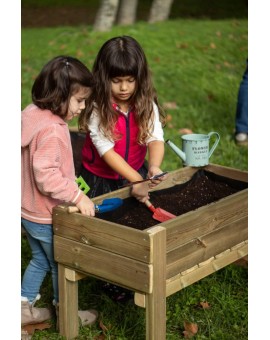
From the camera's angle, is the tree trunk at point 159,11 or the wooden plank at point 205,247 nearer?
the wooden plank at point 205,247

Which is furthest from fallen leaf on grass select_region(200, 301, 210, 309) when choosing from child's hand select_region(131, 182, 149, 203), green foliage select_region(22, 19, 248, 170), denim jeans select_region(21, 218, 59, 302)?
green foliage select_region(22, 19, 248, 170)

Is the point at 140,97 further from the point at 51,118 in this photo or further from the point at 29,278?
the point at 29,278

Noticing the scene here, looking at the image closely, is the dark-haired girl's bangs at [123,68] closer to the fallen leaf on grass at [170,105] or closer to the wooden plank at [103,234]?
the wooden plank at [103,234]

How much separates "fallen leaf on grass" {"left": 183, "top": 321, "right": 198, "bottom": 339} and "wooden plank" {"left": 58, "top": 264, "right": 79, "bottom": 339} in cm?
50

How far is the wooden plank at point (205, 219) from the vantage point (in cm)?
265

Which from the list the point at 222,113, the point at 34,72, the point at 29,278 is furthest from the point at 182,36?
the point at 29,278

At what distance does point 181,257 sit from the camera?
8.95 feet

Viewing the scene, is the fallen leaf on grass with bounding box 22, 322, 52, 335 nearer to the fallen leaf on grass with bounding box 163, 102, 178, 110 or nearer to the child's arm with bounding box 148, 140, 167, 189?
the child's arm with bounding box 148, 140, 167, 189

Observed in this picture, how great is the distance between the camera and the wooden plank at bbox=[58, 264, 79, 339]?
9.47 ft

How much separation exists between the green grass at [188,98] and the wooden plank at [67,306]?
2.6 inches

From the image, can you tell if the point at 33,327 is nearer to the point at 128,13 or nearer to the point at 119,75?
the point at 119,75

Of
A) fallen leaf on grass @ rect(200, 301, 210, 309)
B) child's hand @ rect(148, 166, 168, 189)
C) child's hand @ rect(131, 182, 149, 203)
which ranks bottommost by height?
fallen leaf on grass @ rect(200, 301, 210, 309)

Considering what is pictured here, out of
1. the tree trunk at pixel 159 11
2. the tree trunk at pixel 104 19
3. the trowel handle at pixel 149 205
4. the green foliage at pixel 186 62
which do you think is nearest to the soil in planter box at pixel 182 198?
the trowel handle at pixel 149 205

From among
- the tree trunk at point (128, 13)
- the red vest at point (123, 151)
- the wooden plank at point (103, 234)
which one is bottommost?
the wooden plank at point (103, 234)
